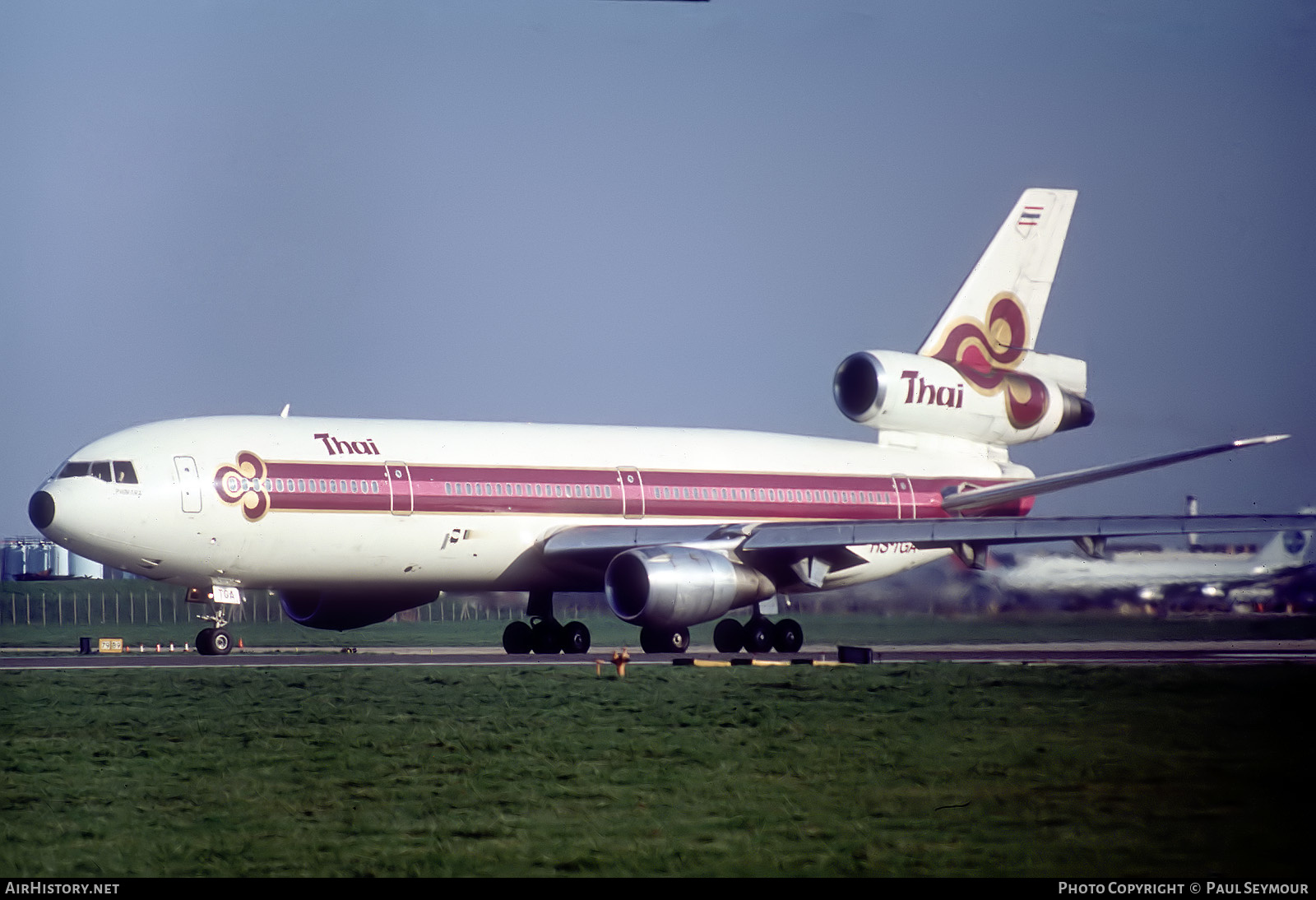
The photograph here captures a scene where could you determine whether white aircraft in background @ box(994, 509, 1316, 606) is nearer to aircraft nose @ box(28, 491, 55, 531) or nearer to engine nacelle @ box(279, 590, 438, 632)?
engine nacelle @ box(279, 590, 438, 632)

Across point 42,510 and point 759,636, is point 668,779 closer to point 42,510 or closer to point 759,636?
point 42,510

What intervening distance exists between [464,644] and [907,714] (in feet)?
80.9

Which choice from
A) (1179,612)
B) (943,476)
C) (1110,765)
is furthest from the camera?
(943,476)

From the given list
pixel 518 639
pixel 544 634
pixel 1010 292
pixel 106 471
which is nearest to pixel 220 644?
pixel 106 471

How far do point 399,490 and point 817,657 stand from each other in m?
8.07

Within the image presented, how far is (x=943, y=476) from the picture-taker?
37.9m

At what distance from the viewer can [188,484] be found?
28.8 meters

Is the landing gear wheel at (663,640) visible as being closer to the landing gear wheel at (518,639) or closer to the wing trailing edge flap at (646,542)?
the wing trailing edge flap at (646,542)

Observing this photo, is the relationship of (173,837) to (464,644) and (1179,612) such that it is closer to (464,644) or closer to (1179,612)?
(1179,612)

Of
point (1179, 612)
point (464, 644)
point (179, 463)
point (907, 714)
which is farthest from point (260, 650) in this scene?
point (907, 714)

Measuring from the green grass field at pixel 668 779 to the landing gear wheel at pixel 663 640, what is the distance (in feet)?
36.4

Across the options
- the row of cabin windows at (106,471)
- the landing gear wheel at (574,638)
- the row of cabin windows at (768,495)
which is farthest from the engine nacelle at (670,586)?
the row of cabin windows at (106,471)

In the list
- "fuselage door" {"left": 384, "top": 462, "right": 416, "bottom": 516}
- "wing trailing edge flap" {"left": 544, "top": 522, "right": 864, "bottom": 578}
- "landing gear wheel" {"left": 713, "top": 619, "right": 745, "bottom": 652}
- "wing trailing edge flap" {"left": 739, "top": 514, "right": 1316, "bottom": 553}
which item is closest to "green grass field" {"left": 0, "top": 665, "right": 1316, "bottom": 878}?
"fuselage door" {"left": 384, "top": 462, "right": 416, "bottom": 516}

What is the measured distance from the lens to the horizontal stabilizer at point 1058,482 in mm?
31516
